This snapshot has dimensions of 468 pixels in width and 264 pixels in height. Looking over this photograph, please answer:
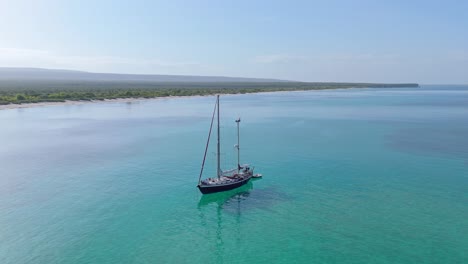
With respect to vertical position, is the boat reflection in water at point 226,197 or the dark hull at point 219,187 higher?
the dark hull at point 219,187

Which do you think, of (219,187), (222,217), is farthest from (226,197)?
(222,217)

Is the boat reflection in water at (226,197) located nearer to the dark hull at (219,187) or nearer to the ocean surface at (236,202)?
the ocean surface at (236,202)

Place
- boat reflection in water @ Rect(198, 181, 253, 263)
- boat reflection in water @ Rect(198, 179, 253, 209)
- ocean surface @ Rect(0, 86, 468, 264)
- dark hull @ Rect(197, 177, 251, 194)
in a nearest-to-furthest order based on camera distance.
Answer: ocean surface @ Rect(0, 86, 468, 264) < boat reflection in water @ Rect(198, 181, 253, 263) < boat reflection in water @ Rect(198, 179, 253, 209) < dark hull @ Rect(197, 177, 251, 194)

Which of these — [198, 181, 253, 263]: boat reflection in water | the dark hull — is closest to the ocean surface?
[198, 181, 253, 263]: boat reflection in water

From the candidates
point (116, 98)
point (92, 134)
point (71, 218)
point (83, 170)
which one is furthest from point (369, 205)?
point (116, 98)

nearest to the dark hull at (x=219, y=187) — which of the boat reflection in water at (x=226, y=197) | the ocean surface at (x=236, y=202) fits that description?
the boat reflection in water at (x=226, y=197)

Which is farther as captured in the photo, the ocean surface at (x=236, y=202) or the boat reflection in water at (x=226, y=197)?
the boat reflection in water at (x=226, y=197)

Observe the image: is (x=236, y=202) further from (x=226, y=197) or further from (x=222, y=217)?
(x=222, y=217)

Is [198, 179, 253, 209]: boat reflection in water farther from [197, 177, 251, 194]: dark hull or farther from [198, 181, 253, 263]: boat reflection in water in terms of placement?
[197, 177, 251, 194]: dark hull

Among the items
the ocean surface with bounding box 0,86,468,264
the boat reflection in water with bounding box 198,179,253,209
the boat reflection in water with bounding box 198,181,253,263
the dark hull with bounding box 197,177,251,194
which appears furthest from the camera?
the dark hull with bounding box 197,177,251,194
